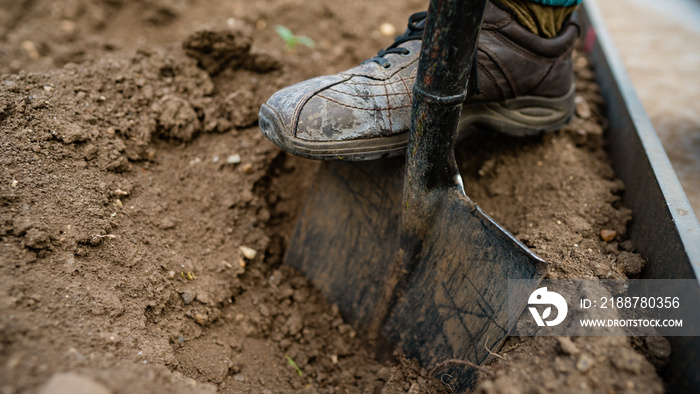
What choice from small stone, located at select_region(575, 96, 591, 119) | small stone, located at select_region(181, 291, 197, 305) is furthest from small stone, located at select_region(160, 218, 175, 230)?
small stone, located at select_region(575, 96, 591, 119)

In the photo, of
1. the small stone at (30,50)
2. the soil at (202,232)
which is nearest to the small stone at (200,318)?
the soil at (202,232)

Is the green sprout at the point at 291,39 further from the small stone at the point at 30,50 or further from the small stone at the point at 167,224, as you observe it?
the small stone at the point at 30,50

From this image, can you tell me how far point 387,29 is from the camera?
109 inches

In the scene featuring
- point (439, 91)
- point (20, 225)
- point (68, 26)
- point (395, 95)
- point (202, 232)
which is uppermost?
point (439, 91)

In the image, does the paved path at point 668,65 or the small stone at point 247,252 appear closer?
the small stone at point 247,252

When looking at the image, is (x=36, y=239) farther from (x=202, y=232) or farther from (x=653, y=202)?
(x=653, y=202)

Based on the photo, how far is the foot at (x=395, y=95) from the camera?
1.45m

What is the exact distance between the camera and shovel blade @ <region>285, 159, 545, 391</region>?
1375mm

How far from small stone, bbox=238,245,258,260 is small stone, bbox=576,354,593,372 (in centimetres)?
127

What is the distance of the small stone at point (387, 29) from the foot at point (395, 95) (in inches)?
45.2

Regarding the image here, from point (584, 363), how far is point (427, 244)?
0.63 meters

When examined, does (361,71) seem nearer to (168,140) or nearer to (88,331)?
(168,140)

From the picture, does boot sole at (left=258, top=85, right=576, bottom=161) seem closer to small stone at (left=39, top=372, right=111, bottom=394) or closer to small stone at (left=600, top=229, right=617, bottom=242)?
small stone at (left=600, top=229, right=617, bottom=242)

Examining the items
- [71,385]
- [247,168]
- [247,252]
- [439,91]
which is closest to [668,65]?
[439,91]
